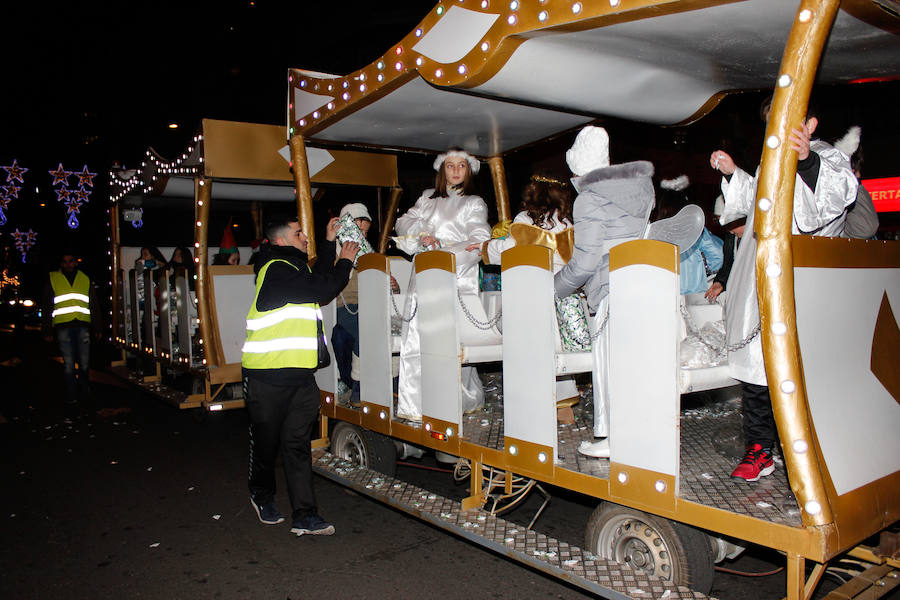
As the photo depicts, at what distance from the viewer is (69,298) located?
881 centimetres

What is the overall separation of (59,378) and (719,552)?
1170 centimetres

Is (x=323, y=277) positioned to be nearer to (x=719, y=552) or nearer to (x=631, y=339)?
(x=631, y=339)

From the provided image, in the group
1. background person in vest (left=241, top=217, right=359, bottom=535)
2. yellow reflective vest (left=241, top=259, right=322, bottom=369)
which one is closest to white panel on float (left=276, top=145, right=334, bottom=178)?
background person in vest (left=241, top=217, right=359, bottom=535)

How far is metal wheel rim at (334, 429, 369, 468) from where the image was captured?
5.16 meters

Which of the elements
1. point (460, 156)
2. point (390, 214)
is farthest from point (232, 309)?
point (460, 156)

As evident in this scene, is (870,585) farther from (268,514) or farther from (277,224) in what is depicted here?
(277,224)

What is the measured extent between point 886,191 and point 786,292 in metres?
10.3

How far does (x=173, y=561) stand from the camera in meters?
3.98

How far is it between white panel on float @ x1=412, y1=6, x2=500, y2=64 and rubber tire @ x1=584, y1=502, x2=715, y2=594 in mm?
2449

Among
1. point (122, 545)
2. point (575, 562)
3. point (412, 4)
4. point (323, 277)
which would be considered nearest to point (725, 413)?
point (575, 562)

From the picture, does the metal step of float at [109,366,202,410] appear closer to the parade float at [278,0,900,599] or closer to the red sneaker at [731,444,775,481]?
the parade float at [278,0,900,599]

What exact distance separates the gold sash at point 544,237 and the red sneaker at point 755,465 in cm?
157

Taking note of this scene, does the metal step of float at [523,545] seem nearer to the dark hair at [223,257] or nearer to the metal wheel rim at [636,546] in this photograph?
the metal wheel rim at [636,546]

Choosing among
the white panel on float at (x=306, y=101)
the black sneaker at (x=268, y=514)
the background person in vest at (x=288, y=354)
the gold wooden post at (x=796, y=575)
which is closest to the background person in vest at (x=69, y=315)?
the white panel on float at (x=306, y=101)
